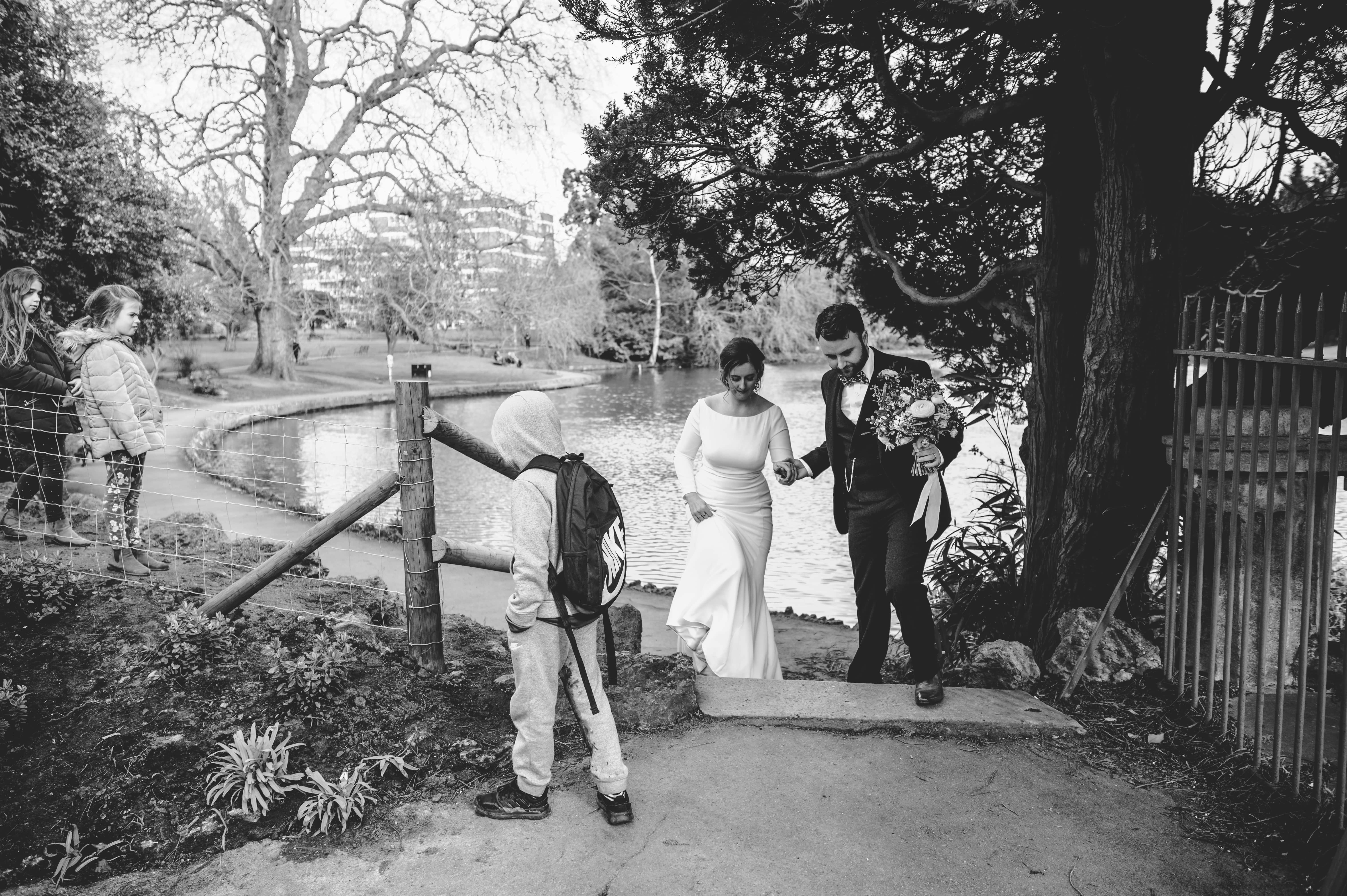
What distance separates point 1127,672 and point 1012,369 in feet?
9.30

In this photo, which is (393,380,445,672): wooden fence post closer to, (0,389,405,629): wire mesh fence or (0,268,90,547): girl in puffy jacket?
(0,389,405,629): wire mesh fence

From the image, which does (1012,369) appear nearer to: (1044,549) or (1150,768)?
(1044,549)

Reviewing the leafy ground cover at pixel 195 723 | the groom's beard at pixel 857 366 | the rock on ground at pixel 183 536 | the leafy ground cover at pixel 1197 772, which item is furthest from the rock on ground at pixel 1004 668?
the rock on ground at pixel 183 536

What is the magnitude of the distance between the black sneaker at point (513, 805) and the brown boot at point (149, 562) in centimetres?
371

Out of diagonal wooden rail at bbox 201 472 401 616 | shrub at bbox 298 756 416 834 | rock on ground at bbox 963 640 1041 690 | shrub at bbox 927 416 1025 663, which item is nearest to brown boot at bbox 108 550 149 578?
diagonal wooden rail at bbox 201 472 401 616

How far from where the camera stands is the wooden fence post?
13.5ft

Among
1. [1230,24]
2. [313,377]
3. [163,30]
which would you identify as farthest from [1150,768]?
[313,377]

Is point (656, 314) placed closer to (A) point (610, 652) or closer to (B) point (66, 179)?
(B) point (66, 179)

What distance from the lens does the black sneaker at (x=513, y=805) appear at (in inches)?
126

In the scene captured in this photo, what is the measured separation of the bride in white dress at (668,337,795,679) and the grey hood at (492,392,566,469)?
2.09 meters

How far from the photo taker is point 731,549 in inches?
209

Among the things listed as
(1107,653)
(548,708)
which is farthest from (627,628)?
(1107,653)

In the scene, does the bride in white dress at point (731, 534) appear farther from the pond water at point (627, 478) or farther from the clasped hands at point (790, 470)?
the pond water at point (627, 478)

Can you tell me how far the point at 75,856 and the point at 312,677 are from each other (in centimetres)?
104
